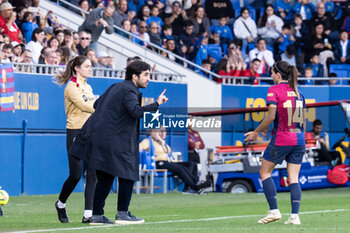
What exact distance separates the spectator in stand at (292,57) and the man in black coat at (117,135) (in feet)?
53.4

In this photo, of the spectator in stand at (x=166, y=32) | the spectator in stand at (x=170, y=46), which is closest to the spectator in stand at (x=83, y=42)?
the spectator in stand at (x=170, y=46)

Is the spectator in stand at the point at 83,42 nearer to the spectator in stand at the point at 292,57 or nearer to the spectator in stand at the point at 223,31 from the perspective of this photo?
the spectator in stand at the point at 223,31

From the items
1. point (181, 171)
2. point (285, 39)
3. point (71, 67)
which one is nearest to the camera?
point (71, 67)

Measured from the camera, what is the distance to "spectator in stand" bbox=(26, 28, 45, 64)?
1897 cm

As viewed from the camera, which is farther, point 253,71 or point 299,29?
point 299,29

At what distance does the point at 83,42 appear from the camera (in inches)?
789

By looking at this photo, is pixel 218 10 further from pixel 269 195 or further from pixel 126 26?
pixel 269 195

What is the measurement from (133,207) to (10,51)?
14.8 feet

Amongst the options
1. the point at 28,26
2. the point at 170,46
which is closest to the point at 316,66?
the point at 170,46

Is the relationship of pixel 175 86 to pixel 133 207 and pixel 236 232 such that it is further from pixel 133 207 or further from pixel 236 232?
pixel 236 232

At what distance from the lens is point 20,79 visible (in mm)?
17922

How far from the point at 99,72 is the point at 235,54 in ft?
19.6

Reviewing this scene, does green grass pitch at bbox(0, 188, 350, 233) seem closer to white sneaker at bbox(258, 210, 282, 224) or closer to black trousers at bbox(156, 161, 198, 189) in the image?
white sneaker at bbox(258, 210, 282, 224)

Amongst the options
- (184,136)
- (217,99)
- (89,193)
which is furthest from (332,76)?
(89,193)
